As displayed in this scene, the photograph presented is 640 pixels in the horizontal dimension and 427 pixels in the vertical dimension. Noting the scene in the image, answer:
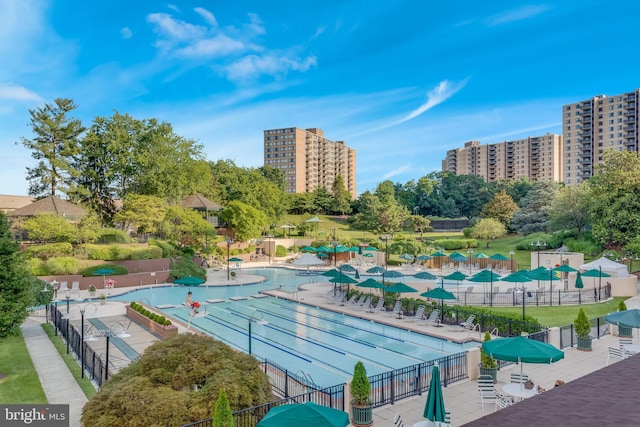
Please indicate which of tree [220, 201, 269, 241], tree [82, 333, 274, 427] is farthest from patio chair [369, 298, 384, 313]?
tree [220, 201, 269, 241]

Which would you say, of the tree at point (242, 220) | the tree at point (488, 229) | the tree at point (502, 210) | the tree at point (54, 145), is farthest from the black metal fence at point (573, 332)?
the tree at point (502, 210)

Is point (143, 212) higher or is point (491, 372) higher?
point (143, 212)

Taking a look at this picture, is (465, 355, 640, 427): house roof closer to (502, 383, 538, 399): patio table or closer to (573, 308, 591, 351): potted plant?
(502, 383, 538, 399): patio table

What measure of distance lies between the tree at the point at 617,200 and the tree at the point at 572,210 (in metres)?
10.9

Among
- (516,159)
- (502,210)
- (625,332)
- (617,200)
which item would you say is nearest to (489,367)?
(625,332)

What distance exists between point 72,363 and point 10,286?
11.4 ft

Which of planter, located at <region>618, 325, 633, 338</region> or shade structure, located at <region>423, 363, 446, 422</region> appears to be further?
planter, located at <region>618, 325, 633, 338</region>

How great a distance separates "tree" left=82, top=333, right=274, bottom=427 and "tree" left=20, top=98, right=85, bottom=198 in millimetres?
41362

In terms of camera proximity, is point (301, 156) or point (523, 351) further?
point (301, 156)

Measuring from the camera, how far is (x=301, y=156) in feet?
398

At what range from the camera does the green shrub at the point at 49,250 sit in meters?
31.3

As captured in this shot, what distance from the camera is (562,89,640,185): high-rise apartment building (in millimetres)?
90312

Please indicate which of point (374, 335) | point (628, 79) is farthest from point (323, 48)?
point (628, 79)

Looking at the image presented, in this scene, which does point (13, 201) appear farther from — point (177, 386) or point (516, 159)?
point (516, 159)
